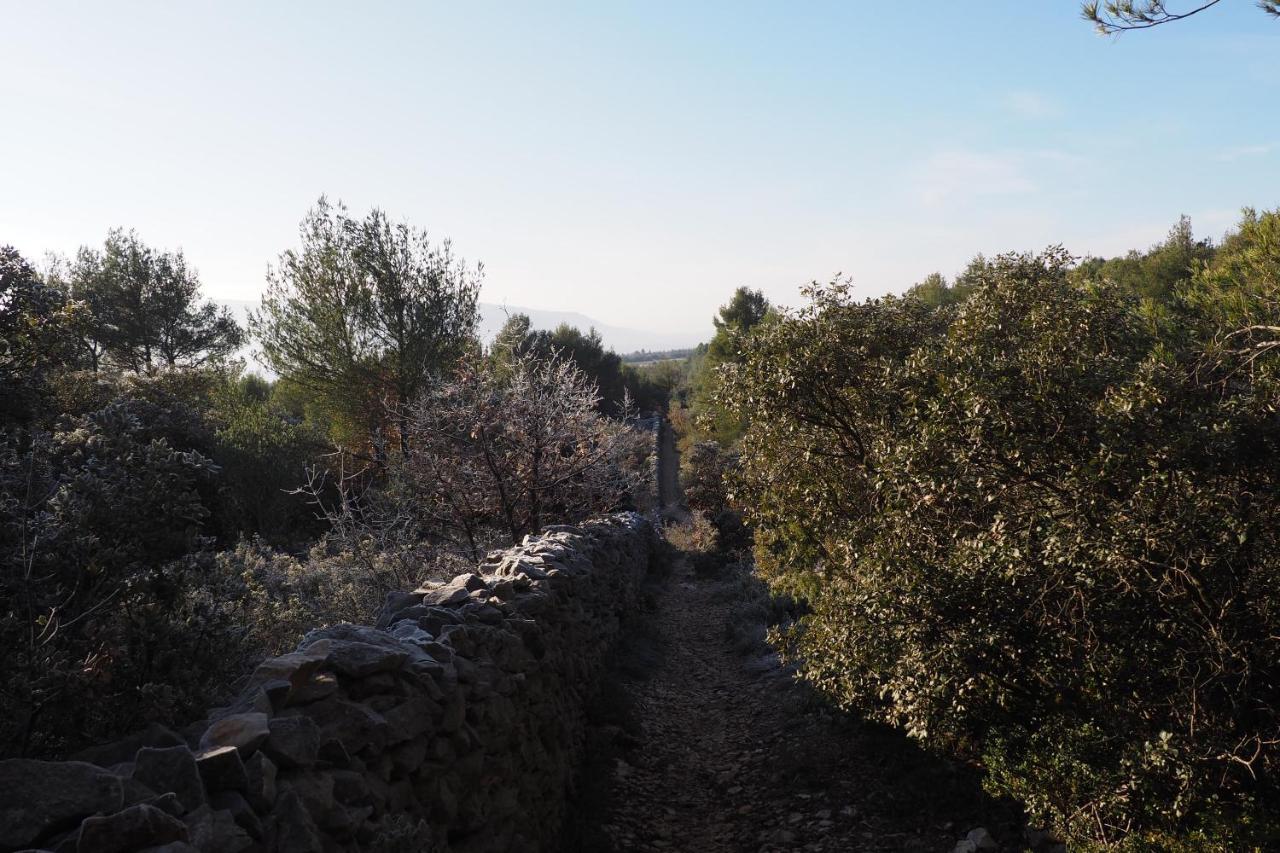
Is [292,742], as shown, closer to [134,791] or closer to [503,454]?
[134,791]

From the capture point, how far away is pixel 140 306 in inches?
1262

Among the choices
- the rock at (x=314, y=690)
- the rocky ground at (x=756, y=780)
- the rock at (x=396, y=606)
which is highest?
the rock at (x=314, y=690)

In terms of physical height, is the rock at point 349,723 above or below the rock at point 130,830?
below

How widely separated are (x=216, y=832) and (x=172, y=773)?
0.28 meters

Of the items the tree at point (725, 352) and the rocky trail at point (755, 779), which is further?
the tree at point (725, 352)

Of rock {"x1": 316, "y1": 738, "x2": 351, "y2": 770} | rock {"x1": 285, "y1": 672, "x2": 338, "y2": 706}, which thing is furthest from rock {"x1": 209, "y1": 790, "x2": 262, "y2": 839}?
rock {"x1": 285, "y1": 672, "x2": 338, "y2": 706}

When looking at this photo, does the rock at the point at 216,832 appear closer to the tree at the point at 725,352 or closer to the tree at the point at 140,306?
the tree at the point at 725,352

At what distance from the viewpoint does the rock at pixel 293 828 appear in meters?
2.80

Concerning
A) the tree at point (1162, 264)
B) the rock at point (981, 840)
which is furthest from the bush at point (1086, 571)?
the tree at point (1162, 264)

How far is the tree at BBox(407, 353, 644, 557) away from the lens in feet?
39.1

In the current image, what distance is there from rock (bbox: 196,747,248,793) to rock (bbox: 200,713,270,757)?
13 centimetres

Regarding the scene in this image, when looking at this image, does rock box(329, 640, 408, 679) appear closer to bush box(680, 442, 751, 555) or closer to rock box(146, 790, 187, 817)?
rock box(146, 790, 187, 817)

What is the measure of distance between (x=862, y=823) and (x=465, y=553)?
6.53 metres

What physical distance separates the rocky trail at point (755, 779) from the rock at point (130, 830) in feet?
13.6
